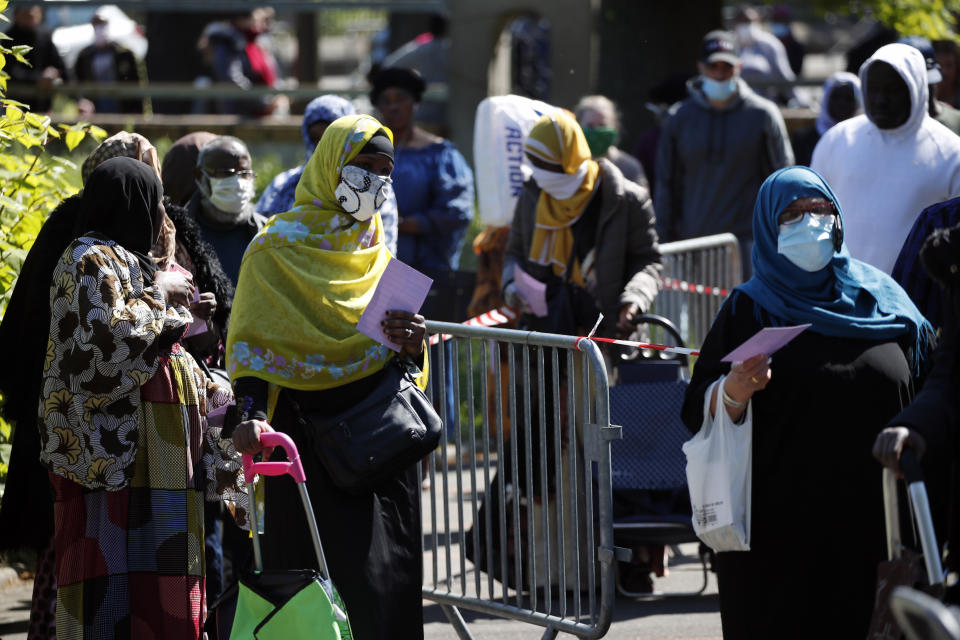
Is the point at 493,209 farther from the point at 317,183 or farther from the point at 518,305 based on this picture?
the point at 317,183

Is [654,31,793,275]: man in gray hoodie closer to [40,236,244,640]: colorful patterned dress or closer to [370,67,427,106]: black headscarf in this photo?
[370,67,427,106]: black headscarf

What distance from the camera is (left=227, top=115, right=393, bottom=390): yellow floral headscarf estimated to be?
528cm

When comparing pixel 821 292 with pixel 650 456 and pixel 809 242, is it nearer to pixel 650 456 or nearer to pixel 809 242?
pixel 809 242

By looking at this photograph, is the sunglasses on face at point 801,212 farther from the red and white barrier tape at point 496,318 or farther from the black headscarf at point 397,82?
the black headscarf at point 397,82

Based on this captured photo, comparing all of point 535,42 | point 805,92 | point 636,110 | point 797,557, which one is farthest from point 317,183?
point 805,92

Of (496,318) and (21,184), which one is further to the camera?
(496,318)

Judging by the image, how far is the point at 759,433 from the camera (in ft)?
16.6

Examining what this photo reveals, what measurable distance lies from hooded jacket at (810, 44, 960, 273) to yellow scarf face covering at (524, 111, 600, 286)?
1155mm

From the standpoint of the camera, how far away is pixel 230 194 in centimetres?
707

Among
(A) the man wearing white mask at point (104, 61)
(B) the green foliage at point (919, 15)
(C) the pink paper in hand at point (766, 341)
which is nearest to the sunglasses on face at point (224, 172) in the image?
(C) the pink paper in hand at point (766, 341)

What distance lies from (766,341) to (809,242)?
0.42 metres

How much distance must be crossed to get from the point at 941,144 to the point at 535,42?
1120 centimetres

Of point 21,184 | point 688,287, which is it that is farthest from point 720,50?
point 21,184

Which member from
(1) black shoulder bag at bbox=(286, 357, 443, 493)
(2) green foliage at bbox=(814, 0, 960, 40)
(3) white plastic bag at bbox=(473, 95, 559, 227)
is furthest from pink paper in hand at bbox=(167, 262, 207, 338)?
(2) green foliage at bbox=(814, 0, 960, 40)
